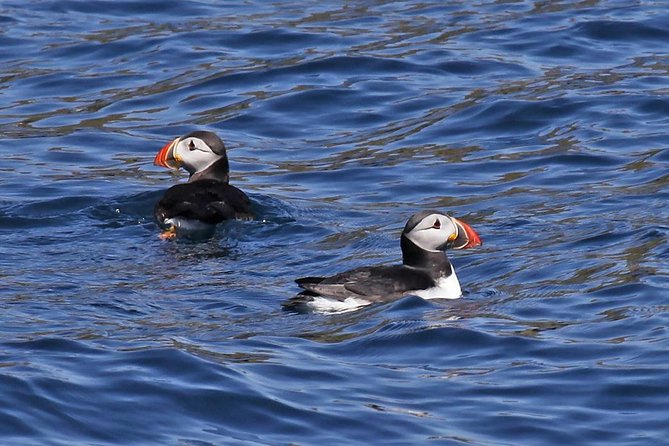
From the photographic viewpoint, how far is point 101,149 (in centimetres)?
1431

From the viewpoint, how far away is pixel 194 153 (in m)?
12.6

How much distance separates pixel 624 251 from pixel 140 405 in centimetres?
427

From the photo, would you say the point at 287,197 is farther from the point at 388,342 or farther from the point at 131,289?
the point at 388,342

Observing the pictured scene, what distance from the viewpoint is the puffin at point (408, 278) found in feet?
30.7

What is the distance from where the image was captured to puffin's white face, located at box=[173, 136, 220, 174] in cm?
1254

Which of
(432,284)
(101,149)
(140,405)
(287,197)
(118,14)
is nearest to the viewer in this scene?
(140,405)

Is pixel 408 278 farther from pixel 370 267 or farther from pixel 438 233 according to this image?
pixel 438 233

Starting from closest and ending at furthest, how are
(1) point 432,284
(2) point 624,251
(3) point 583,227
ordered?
1. (1) point 432,284
2. (2) point 624,251
3. (3) point 583,227

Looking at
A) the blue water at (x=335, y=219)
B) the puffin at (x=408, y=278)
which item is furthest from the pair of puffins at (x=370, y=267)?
the blue water at (x=335, y=219)

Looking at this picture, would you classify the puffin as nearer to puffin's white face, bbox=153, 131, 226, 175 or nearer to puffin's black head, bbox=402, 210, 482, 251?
puffin's black head, bbox=402, 210, 482, 251

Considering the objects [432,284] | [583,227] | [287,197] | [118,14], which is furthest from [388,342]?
[118,14]

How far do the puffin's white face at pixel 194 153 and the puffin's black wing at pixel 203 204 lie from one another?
26.5 inches

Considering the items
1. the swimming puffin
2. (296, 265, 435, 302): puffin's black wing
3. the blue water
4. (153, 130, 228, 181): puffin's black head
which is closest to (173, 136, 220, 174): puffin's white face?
(153, 130, 228, 181): puffin's black head

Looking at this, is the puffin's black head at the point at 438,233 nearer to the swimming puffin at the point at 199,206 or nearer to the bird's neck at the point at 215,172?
the swimming puffin at the point at 199,206
